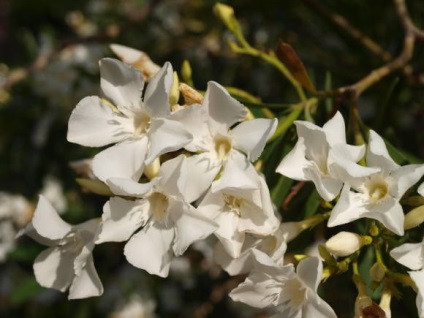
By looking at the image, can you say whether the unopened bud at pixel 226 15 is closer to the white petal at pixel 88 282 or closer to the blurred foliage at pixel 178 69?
the blurred foliage at pixel 178 69

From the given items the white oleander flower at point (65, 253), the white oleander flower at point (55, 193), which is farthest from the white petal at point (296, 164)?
the white oleander flower at point (55, 193)

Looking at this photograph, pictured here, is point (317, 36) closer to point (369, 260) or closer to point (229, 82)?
point (229, 82)

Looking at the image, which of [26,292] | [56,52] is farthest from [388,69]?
[26,292]

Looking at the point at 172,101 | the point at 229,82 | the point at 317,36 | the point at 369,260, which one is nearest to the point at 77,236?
the point at 172,101

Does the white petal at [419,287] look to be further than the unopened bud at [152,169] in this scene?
No

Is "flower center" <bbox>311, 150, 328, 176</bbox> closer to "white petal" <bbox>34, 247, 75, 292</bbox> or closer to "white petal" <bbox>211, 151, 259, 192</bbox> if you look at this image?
"white petal" <bbox>211, 151, 259, 192</bbox>
